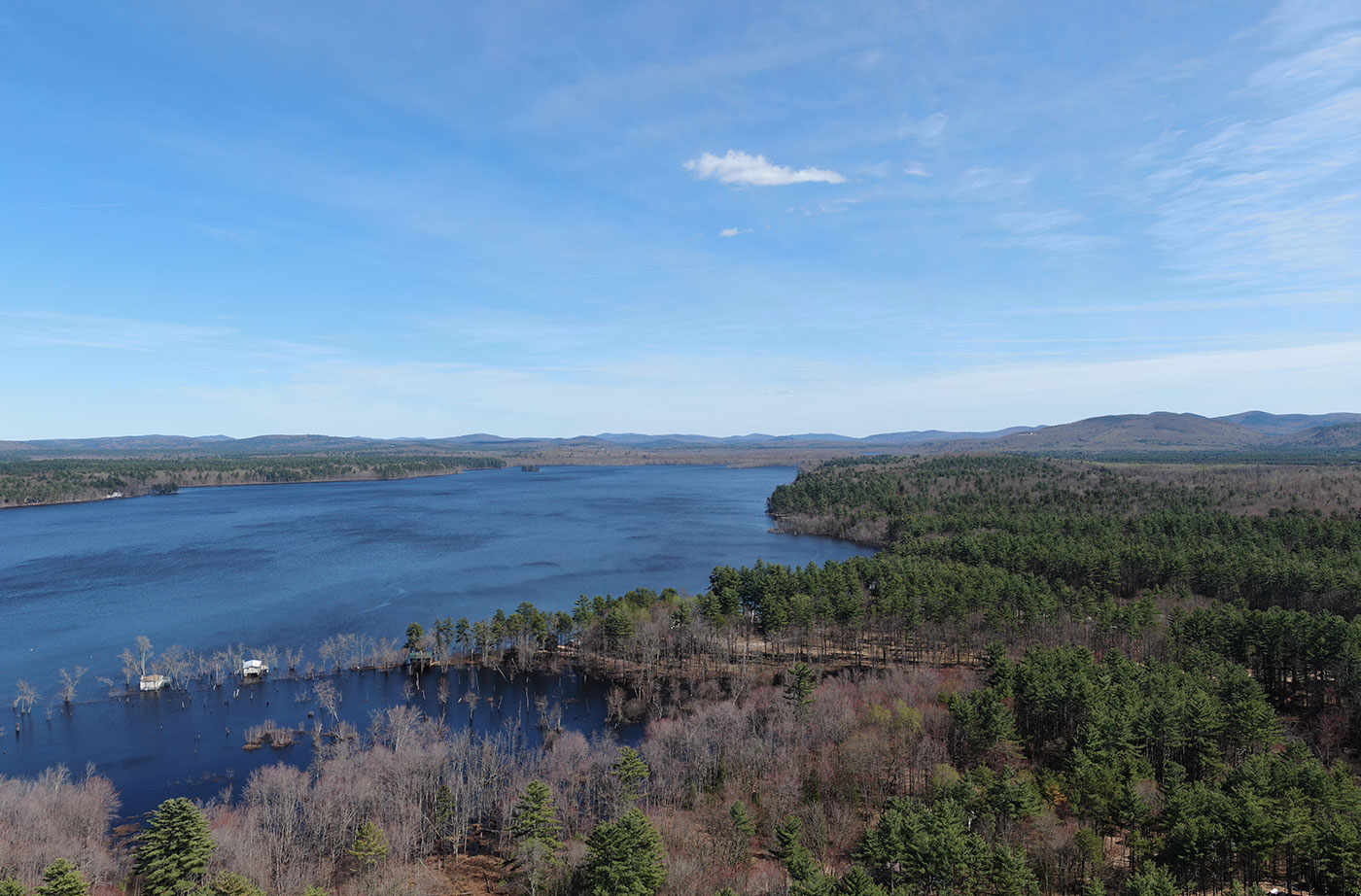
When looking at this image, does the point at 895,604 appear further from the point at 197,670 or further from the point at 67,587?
the point at 67,587

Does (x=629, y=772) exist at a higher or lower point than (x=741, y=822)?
higher

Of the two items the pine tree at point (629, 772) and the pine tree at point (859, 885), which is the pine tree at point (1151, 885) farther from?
the pine tree at point (629, 772)

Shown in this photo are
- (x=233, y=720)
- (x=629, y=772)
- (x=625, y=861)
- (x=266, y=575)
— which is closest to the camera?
(x=625, y=861)

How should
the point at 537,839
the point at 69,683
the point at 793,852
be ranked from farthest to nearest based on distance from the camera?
1. the point at 69,683
2. the point at 537,839
3. the point at 793,852

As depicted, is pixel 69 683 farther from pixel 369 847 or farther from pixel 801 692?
pixel 801 692

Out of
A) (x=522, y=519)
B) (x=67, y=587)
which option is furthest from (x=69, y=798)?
(x=522, y=519)

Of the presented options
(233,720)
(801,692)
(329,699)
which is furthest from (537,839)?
(233,720)

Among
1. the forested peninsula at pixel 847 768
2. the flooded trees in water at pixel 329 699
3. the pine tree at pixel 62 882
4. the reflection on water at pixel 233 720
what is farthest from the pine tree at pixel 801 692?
the pine tree at pixel 62 882
